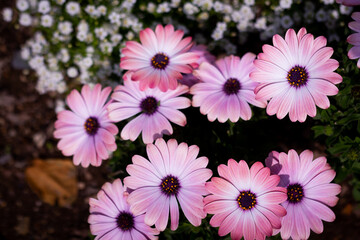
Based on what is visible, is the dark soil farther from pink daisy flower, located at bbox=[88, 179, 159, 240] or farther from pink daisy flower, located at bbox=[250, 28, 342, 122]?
pink daisy flower, located at bbox=[250, 28, 342, 122]

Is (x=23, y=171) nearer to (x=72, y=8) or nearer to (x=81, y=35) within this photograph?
(x=81, y=35)

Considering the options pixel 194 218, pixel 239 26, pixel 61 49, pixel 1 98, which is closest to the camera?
pixel 194 218

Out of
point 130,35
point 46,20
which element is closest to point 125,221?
point 130,35

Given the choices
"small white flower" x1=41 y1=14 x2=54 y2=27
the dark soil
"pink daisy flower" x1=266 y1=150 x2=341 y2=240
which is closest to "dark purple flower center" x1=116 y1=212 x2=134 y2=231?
"pink daisy flower" x1=266 y1=150 x2=341 y2=240

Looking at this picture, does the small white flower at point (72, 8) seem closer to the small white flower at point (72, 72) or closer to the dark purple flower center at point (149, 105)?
the small white flower at point (72, 72)

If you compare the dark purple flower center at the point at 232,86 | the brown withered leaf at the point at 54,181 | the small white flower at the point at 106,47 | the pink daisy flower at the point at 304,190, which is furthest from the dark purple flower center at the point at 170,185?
the brown withered leaf at the point at 54,181

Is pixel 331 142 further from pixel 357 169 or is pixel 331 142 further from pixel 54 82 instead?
pixel 54 82

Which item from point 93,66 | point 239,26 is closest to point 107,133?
point 93,66
